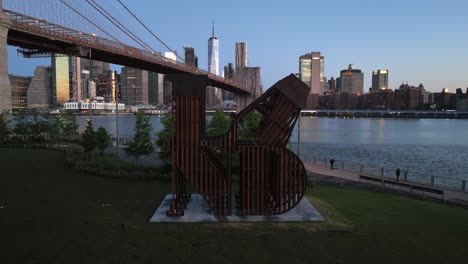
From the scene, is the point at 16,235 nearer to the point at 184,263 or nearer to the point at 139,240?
the point at 139,240

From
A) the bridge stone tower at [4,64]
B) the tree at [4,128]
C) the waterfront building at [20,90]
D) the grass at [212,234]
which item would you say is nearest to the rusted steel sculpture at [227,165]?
the grass at [212,234]

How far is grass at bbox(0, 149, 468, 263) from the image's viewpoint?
29.6 ft

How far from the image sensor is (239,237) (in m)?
10.3

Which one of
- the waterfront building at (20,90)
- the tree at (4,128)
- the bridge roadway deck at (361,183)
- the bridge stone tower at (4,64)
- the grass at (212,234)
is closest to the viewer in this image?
the grass at (212,234)

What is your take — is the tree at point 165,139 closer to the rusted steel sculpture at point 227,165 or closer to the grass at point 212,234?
the grass at point 212,234

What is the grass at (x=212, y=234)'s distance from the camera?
29.6 feet

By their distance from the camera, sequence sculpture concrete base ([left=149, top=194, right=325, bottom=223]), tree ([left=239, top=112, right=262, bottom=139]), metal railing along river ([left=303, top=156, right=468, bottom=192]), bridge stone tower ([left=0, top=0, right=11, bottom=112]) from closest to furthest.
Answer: sculpture concrete base ([left=149, top=194, right=325, bottom=223]), metal railing along river ([left=303, top=156, right=468, bottom=192]), tree ([left=239, top=112, right=262, bottom=139]), bridge stone tower ([left=0, top=0, right=11, bottom=112])

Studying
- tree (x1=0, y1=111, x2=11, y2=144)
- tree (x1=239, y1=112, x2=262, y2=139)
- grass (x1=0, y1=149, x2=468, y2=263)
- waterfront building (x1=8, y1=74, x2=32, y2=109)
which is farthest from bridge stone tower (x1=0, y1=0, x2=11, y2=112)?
waterfront building (x1=8, y1=74, x2=32, y2=109)

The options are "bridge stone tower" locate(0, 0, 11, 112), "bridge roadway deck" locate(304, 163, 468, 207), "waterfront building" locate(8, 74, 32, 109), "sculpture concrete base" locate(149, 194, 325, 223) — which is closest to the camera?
"sculpture concrete base" locate(149, 194, 325, 223)

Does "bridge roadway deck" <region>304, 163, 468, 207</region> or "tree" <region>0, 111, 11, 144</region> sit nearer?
"bridge roadway deck" <region>304, 163, 468, 207</region>

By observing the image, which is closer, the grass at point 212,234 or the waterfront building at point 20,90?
the grass at point 212,234

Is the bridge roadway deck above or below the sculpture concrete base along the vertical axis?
below

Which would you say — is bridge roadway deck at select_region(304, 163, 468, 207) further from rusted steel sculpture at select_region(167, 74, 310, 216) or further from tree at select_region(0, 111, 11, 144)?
tree at select_region(0, 111, 11, 144)

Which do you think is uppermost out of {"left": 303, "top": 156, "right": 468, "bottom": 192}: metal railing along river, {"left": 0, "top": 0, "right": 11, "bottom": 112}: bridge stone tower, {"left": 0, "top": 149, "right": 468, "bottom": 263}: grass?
{"left": 0, "top": 0, "right": 11, "bottom": 112}: bridge stone tower
